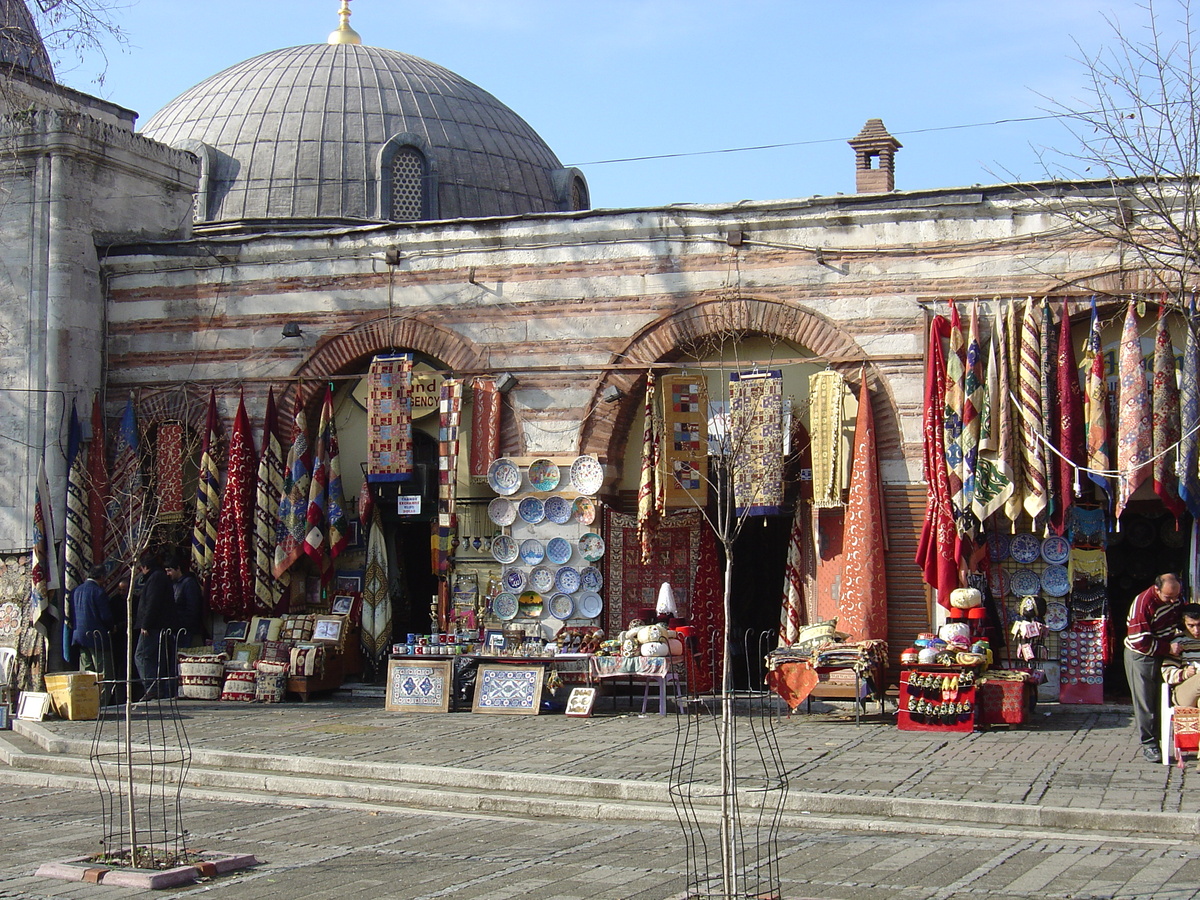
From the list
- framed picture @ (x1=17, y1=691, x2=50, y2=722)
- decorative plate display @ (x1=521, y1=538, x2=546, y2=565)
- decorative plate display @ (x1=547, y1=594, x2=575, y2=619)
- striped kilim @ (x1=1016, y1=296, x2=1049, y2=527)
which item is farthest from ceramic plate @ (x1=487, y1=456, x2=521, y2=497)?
striped kilim @ (x1=1016, y1=296, x2=1049, y2=527)

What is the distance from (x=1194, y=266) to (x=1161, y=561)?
3.47 meters

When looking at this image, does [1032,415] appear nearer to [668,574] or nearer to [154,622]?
[668,574]

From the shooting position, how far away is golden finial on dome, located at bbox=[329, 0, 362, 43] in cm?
2652

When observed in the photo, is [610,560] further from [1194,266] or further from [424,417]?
[1194,266]

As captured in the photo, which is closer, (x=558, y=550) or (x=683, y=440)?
(x=683, y=440)

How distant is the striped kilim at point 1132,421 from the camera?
13320mm

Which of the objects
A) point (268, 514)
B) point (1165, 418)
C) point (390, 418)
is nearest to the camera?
point (1165, 418)

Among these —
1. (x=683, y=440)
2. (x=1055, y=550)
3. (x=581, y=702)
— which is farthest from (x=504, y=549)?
(x=1055, y=550)

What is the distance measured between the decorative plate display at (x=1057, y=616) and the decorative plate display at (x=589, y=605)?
14.8ft

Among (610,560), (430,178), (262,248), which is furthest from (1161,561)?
(430,178)

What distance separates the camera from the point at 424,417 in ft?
54.8

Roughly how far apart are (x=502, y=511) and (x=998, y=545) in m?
5.14

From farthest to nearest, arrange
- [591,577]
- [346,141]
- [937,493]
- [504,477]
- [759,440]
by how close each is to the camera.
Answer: [346,141] → [504,477] → [591,577] → [759,440] → [937,493]

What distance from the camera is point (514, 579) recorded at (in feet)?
52.5
